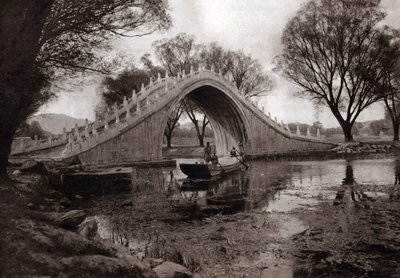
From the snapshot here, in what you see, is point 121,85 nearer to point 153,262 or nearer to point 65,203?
point 65,203

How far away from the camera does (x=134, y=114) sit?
2130 cm

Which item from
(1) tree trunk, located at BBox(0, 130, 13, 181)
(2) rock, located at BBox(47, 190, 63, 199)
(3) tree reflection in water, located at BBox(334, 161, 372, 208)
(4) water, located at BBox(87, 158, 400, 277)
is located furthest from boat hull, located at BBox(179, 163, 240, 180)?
(1) tree trunk, located at BBox(0, 130, 13, 181)

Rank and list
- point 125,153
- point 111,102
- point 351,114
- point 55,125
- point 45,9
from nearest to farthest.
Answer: point 45,9, point 125,153, point 351,114, point 111,102, point 55,125

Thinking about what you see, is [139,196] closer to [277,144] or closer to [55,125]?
[277,144]

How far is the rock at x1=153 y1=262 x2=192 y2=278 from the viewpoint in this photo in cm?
458

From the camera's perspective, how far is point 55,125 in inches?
7598

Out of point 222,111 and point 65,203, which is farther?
point 222,111

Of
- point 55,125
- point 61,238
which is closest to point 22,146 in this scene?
point 61,238

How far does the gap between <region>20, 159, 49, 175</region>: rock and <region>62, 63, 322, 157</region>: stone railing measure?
4.87m

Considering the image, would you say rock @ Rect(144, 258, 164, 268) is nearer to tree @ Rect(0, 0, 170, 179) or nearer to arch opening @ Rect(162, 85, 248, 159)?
tree @ Rect(0, 0, 170, 179)

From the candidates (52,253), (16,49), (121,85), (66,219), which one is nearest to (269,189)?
(66,219)

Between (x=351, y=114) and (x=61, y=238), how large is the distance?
31.5 metres

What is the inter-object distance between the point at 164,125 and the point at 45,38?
50.3 feet

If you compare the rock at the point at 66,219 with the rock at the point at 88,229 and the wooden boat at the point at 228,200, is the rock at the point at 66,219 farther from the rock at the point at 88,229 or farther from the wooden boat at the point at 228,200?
the wooden boat at the point at 228,200
